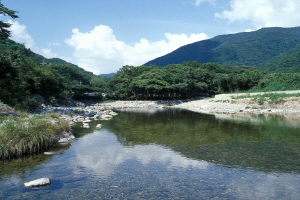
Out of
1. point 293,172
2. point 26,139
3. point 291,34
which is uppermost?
point 291,34

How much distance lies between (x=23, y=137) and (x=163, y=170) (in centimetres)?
663

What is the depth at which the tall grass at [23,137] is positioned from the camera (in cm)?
922

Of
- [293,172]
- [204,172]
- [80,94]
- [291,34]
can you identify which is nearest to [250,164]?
[293,172]

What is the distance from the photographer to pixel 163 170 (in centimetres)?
817

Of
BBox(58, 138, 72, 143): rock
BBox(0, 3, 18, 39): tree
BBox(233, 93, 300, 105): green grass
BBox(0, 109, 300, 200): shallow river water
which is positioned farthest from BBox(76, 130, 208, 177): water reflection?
BBox(233, 93, 300, 105): green grass

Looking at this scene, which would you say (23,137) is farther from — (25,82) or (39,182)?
(25,82)

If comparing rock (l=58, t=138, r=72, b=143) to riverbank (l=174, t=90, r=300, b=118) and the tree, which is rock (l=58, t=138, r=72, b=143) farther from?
riverbank (l=174, t=90, r=300, b=118)

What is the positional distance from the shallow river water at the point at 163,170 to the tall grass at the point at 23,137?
635 millimetres

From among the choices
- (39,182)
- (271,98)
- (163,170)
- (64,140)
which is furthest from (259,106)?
(39,182)

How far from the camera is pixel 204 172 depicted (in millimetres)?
7914

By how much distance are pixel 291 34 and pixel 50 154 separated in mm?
228256

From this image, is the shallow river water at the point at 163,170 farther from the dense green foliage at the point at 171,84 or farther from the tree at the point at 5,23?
the dense green foliage at the point at 171,84

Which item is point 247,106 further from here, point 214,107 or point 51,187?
point 51,187

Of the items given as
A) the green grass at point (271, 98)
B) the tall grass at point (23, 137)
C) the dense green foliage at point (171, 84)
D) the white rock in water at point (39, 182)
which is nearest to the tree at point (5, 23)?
the tall grass at point (23, 137)
